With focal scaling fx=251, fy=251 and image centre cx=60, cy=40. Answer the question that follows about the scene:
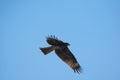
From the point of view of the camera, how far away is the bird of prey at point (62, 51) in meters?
10.1

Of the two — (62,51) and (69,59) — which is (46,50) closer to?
(62,51)

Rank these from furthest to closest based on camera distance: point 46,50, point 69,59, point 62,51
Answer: point 69,59, point 62,51, point 46,50

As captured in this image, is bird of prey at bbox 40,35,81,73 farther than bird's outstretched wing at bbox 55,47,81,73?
No

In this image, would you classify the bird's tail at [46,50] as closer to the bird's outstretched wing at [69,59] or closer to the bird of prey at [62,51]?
the bird of prey at [62,51]

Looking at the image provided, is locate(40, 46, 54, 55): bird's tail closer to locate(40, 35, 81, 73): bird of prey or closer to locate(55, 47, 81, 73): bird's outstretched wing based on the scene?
locate(40, 35, 81, 73): bird of prey

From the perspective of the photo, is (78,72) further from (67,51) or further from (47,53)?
(47,53)

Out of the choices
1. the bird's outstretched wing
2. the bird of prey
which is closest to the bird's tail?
the bird of prey

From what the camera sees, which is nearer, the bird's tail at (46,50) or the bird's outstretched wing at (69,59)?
the bird's tail at (46,50)

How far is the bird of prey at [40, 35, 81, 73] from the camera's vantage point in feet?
33.2

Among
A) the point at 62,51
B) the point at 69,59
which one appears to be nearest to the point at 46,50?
the point at 62,51

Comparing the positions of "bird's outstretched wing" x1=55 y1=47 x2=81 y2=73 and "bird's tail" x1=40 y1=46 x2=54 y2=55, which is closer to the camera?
"bird's tail" x1=40 y1=46 x2=54 y2=55

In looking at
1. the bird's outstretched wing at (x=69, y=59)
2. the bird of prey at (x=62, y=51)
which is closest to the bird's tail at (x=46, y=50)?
the bird of prey at (x=62, y=51)

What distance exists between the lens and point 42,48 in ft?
33.8

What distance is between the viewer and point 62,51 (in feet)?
37.1
